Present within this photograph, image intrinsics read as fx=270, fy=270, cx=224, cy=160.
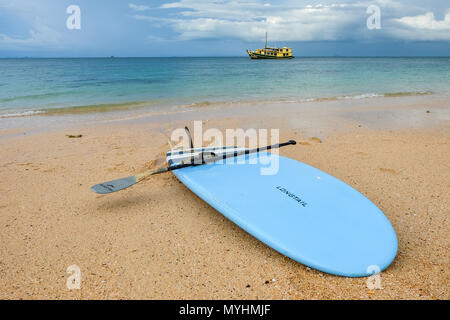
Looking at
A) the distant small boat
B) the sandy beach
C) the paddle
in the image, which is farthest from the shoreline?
the distant small boat

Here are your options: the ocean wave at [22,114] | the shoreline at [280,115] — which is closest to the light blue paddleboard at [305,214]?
the shoreline at [280,115]

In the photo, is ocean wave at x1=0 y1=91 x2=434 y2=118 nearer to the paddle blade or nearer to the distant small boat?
the paddle blade

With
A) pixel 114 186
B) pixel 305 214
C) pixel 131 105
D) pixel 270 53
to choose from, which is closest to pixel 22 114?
pixel 131 105

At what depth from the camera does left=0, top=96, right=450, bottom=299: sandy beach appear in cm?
173

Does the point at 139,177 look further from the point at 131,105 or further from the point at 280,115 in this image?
the point at 131,105

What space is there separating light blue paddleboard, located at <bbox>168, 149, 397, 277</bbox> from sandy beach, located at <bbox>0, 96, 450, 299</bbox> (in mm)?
130

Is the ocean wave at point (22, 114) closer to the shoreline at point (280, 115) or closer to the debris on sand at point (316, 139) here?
the shoreline at point (280, 115)

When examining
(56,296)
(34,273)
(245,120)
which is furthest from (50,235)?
(245,120)

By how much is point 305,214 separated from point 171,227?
113 cm

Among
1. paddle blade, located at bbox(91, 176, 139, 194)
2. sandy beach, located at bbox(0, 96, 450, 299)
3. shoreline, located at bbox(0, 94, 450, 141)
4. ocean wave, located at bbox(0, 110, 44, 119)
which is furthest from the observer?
ocean wave, located at bbox(0, 110, 44, 119)

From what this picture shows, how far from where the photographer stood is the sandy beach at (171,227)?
5.66 feet

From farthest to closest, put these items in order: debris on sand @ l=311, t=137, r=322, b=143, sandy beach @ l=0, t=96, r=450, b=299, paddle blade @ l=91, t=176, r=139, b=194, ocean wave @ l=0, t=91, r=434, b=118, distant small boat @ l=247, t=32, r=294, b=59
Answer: distant small boat @ l=247, t=32, r=294, b=59, ocean wave @ l=0, t=91, r=434, b=118, debris on sand @ l=311, t=137, r=322, b=143, paddle blade @ l=91, t=176, r=139, b=194, sandy beach @ l=0, t=96, r=450, b=299

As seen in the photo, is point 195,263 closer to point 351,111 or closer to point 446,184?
point 446,184
